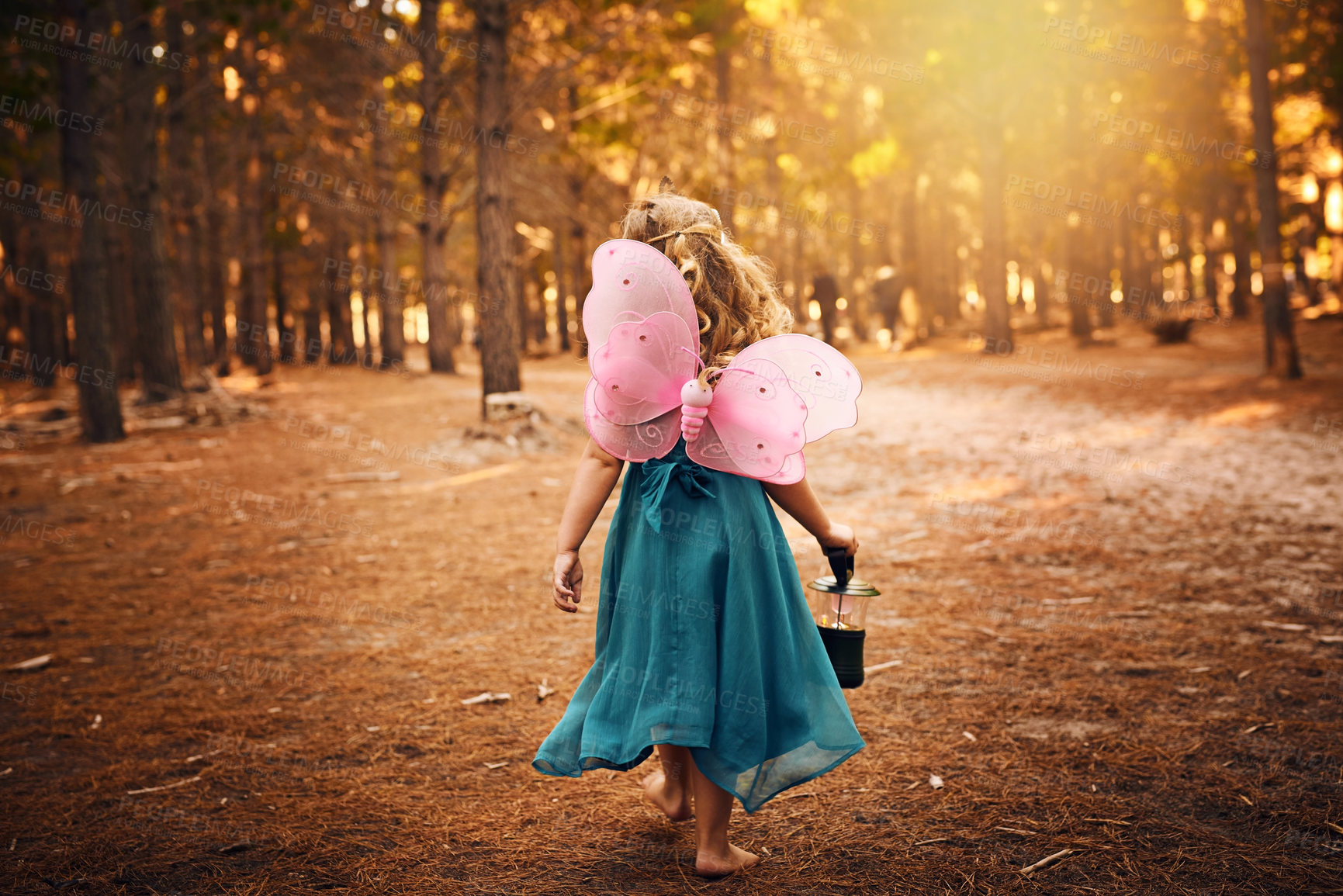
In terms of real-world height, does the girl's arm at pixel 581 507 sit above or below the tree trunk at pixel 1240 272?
below

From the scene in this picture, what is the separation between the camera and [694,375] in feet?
7.92

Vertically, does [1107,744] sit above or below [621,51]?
below

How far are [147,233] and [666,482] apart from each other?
566 inches

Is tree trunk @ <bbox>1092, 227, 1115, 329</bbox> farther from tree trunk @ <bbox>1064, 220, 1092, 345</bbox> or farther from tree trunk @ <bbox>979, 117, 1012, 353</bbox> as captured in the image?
tree trunk @ <bbox>979, 117, 1012, 353</bbox>

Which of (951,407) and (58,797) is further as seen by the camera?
(951,407)

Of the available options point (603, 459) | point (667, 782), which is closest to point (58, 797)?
point (667, 782)

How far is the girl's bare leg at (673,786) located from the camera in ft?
8.98

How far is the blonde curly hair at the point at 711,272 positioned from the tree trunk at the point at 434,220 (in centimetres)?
1278

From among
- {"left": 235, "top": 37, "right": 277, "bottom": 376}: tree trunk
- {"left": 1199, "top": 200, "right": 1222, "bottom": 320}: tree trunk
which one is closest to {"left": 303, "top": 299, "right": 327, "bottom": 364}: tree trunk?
{"left": 235, "top": 37, "right": 277, "bottom": 376}: tree trunk

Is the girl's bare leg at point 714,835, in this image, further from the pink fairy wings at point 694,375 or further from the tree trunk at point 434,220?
the tree trunk at point 434,220

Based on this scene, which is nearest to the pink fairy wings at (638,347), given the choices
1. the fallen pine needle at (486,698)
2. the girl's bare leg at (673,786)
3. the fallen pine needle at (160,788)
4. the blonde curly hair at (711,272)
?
the blonde curly hair at (711,272)

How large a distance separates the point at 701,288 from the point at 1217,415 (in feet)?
31.2

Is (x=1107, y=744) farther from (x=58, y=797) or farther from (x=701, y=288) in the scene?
(x=58, y=797)

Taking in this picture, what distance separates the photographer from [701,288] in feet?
8.21
